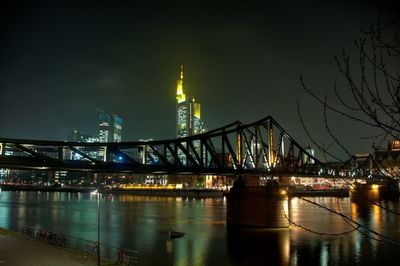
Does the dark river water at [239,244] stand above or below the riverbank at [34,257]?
below

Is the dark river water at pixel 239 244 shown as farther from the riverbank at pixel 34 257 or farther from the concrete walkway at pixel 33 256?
the concrete walkway at pixel 33 256

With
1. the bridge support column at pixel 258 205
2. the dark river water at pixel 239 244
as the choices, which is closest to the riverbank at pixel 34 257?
the dark river water at pixel 239 244

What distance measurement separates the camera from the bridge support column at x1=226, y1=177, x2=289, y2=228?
2574 inches

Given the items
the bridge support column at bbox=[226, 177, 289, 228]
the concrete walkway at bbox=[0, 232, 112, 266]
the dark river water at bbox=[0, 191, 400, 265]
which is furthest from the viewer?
the bridge support column at bbox=[226, 177, 289, 228]

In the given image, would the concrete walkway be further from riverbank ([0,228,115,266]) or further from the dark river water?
the dark river water

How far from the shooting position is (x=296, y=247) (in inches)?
1916

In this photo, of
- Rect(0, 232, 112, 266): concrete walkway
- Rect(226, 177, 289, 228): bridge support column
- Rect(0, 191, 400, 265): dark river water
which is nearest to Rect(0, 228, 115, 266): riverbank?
Rect(0, 232, 112, 266): concrete walkway

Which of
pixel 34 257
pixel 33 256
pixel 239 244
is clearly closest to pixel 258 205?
pixel 239 244

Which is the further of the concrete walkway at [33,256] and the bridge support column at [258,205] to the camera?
the bridge support column at [258,205]

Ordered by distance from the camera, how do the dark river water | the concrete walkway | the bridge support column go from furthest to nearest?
the bridge support column < the dark river water < the concrete walkway

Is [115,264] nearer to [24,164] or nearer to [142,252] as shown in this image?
[142,252]

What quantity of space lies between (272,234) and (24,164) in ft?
108

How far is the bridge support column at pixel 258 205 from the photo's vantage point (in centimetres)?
6538

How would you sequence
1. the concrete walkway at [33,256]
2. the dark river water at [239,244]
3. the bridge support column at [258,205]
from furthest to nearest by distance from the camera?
1. the bridge support column at [258,205]
2. the dark river water at [239,244]
3. the concrete walkway at [33,256]
